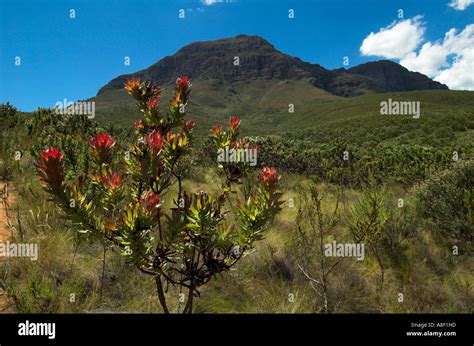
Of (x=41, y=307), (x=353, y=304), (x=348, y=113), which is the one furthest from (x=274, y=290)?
(x=348, y=113)

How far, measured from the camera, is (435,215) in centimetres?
650

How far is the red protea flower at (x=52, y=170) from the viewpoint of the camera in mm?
2160

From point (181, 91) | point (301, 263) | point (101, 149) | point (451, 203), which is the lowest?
point (301, 263)

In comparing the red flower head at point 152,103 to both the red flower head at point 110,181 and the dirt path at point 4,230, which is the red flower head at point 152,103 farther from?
the dirt path at point 4,230

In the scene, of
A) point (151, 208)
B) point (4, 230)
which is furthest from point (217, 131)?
point (4, 230)

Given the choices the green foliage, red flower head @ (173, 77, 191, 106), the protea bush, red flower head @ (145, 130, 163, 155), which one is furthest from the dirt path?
the green foliage

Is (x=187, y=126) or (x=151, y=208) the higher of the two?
(x=187, y=126)

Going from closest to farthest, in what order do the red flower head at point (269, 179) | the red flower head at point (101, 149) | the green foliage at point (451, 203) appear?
the red flower head at point (269, 179)
the red flower head at point (101, 149)
the green foliage at point (451, 203)

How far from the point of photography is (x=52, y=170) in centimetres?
219

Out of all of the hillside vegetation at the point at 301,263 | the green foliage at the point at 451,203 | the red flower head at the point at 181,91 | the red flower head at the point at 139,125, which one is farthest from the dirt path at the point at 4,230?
the green foliage at the point at 451,203

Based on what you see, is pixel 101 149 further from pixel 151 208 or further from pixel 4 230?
pixel 4 230

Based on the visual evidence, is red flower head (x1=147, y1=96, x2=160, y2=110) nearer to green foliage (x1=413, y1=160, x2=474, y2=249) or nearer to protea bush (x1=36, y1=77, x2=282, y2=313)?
protea bush (x1=36, y1=77, x2=282, y2=313)

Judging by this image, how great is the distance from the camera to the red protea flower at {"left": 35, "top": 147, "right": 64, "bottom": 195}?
216 centimetres
